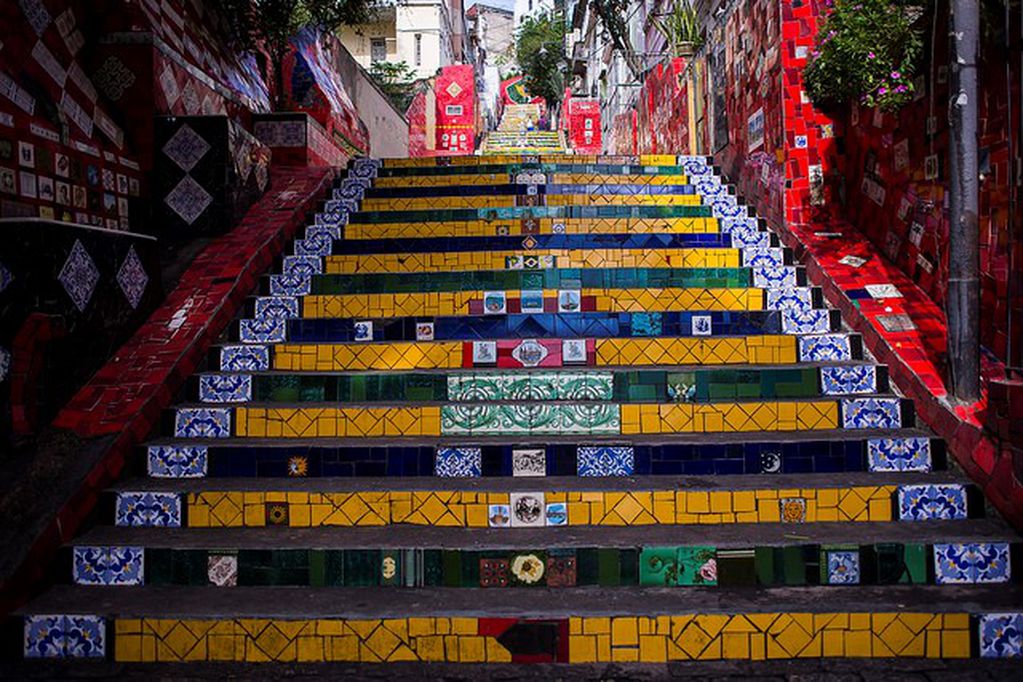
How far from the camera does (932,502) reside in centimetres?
302

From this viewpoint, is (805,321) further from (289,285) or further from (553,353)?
(289,285)

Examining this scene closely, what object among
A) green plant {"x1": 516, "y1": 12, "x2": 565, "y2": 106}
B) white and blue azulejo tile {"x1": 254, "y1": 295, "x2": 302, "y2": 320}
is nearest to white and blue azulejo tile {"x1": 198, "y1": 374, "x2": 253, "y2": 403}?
white and blue azulejo tile {"x1": 254, "y1": 295, "x2": 302, "y2": 320}

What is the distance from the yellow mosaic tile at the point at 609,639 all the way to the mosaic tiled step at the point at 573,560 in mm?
230

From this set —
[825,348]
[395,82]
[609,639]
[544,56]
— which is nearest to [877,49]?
[825,348]

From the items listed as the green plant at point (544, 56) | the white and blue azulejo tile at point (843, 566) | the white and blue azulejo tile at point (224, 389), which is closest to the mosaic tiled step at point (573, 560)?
the white and blue azulejo tile at point (843, 566)

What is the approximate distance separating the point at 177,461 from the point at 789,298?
3218 millimetres

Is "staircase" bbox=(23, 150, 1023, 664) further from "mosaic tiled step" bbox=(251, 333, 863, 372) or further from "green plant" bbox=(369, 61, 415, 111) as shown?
"green plant" bbox=(369, 61, 415, 111)

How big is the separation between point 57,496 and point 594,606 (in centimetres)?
205

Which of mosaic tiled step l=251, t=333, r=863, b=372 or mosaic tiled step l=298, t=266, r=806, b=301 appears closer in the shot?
mosaic tiled step l=251, t=333, r=863, b=372

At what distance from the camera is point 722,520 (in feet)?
9.94

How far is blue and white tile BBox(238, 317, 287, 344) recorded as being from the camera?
4.25 meters

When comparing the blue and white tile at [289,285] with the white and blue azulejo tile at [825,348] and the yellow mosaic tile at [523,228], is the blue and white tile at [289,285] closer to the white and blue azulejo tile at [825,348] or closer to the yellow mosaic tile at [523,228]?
the yellow mosaic tile at [523,228]

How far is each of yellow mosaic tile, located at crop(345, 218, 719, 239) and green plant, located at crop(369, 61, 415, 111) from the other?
576 inches

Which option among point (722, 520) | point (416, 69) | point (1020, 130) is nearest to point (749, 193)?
point (1020, 130)
